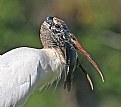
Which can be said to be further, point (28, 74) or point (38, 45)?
point (38, 45)

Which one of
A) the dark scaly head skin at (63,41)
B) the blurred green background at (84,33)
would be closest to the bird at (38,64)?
the dark scaly head skin at (63,41)

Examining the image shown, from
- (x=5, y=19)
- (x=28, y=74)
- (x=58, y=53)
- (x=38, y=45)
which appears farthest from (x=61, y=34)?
(x=5, y=19)

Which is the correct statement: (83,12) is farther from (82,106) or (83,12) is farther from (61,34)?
(61,34)

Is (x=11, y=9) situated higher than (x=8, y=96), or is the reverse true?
(x=8, y=96)

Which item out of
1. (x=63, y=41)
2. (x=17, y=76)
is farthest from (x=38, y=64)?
(x=63, y=41)

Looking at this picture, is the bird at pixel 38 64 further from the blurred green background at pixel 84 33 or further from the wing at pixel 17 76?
the blurred green background at pixel 84 33

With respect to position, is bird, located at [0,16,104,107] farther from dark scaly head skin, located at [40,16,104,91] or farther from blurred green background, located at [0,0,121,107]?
blurred green background, located at [0,0,121,107]
